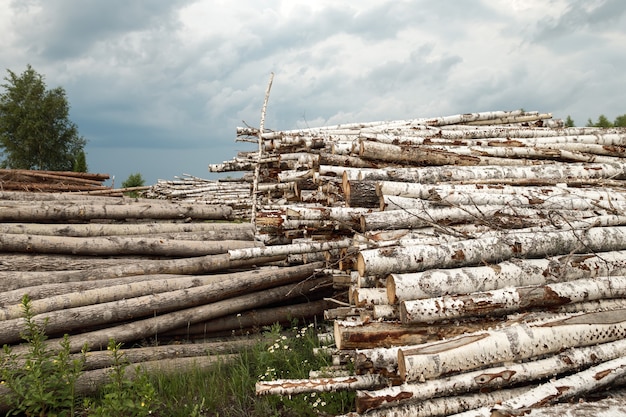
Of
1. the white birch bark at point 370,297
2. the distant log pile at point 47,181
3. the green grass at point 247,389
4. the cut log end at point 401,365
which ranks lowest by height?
the green grass at point 247,389

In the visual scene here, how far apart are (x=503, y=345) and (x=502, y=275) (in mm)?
742

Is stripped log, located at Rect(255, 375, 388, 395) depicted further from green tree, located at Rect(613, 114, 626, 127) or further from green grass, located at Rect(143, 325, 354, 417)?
green tree, located at Rect(613, 114, 626, 127)

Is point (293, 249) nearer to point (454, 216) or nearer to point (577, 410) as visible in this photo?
point (454, 216)

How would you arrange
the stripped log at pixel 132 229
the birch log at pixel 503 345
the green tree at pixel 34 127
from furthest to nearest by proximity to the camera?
the green tree at pixel 34 127 < the stripped log at pixel 132 229 < the birch log at pixel 503 345

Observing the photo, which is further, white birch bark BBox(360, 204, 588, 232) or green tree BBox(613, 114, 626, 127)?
green tree BBox(613, 114, 626, 127)

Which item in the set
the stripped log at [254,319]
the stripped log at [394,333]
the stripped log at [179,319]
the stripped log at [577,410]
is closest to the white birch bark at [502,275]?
the stripped log at [394,333]

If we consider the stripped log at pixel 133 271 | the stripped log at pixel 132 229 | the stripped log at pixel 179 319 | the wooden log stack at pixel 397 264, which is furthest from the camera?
the stripped log at pixel 132 229

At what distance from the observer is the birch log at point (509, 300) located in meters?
3.80

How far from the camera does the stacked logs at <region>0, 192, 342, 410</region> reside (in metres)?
5.48

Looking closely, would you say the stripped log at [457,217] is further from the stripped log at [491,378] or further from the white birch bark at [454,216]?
the stripped log at [491,378]

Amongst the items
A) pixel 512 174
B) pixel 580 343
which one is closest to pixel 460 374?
pixel 580 343

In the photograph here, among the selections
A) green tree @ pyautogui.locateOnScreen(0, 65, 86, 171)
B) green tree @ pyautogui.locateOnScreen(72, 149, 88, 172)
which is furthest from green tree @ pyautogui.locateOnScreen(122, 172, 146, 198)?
green tree @ pyautogui.locateOnScreen(0, 65, 86, 171)

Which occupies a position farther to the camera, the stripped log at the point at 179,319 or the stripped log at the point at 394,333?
the stripped log at the point at 179,319

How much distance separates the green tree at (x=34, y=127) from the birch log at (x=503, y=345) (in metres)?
35.0
